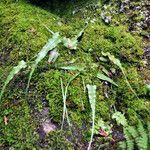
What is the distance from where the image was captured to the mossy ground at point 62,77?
271cm

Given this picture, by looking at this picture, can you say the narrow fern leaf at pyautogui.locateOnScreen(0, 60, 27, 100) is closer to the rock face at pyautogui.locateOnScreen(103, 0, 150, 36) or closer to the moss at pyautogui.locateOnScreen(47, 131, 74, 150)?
the moss at pyautogui.locateOnScreen(47, 131, 74, 150)

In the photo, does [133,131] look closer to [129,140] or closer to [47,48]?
[129,140]

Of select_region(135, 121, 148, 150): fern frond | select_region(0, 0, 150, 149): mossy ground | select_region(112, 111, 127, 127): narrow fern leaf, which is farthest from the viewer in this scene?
select_region(112, 111, 127, 127): narrow fern leaf

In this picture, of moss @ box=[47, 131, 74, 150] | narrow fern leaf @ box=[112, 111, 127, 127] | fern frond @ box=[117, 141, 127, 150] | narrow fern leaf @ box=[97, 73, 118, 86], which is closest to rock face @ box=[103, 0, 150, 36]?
narrow fern leaf @ box=[97, 73, 118, 86]

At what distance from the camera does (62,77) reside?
3.03 metres

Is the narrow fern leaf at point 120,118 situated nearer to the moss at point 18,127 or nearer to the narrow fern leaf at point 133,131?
the narrow fern leaf at point 133,131

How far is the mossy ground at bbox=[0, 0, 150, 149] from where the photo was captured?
271 centimetres

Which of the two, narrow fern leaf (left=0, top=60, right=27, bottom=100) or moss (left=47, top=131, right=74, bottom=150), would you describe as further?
narrow fern leaf (left=0, top=60, right=27, bottom=100)

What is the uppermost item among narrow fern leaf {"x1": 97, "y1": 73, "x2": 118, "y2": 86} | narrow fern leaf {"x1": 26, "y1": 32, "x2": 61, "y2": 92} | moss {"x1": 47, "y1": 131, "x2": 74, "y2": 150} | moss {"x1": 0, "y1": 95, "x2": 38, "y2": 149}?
narrow fern leaf {"x1": 26, "y1": 32, "x2": 61, "y2": 92}

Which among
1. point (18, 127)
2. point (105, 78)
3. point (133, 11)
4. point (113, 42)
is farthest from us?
point (133, 11)

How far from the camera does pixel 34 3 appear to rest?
14.1ft

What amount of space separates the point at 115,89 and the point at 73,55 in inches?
20.9

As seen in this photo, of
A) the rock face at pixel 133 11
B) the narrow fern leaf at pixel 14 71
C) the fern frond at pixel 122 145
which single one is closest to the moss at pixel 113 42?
the rock face at pixel 133 11

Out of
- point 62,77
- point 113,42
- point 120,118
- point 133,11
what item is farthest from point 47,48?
point 133,11
